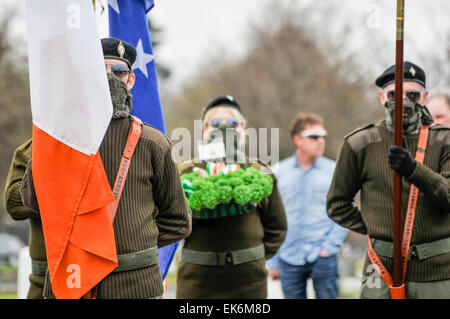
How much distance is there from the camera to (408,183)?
4.71 meters

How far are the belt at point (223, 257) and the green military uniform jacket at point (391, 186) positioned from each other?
3.98 feet

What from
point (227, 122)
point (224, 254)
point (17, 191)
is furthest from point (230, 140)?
point (17, 191)

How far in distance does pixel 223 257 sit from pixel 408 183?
1.93m

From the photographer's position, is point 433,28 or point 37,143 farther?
point 433,28

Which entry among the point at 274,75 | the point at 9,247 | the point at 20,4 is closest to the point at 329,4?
the point at 274,75

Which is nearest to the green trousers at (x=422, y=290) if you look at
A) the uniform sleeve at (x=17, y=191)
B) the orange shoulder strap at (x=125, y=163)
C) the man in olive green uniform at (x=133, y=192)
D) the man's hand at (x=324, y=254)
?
the man in olive green uniform at (x=133, y=192)

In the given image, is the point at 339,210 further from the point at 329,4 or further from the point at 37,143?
the point at 329,4

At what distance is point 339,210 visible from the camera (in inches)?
206

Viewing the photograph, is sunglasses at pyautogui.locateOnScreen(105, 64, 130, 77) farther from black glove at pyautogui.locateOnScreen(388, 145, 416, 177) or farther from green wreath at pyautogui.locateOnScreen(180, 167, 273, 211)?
green wreath at pyautogui.locateOnScreen(180, 167, 273, 211)

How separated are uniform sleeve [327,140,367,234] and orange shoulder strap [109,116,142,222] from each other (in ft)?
5.82

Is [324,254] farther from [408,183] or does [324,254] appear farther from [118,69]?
[118,69]

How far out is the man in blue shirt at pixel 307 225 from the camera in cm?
776

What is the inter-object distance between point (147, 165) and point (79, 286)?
0.79 metres

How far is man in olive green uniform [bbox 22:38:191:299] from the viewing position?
379 centimetres
